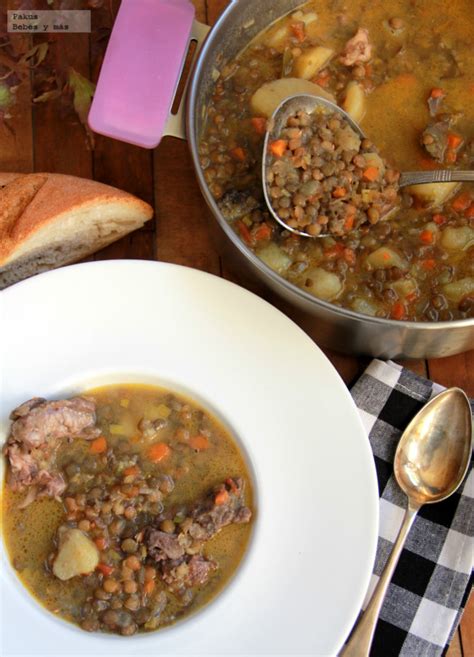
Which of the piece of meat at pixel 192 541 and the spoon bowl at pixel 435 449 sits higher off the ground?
Result: the spoon bowl at pixel 435 449

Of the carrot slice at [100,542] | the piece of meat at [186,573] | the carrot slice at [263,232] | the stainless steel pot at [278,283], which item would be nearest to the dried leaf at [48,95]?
the stainless steel pot at [278,283]

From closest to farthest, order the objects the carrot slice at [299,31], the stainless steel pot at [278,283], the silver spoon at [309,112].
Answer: the stainless steel pot at [278,283], the silver spoon at [309,112], the carrot slice at [299,31]

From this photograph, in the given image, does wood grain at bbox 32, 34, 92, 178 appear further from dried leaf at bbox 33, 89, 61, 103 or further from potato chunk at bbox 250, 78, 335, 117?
potato chunk at bbox 250, 78, 335, 117

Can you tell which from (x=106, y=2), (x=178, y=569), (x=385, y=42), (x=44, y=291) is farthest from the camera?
(x=106, y=2)

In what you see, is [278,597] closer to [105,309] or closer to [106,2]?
[105,309]

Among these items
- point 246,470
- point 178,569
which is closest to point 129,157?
point 246,470

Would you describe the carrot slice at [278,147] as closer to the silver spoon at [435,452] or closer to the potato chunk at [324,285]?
the potato chunk at [324,285]

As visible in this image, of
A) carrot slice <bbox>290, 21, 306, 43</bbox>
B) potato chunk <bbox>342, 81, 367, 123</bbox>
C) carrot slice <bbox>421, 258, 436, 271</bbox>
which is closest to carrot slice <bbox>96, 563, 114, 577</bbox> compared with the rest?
carrot slice <bbox>421, 258, 436, 271</bbox>

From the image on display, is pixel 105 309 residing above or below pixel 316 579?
above
